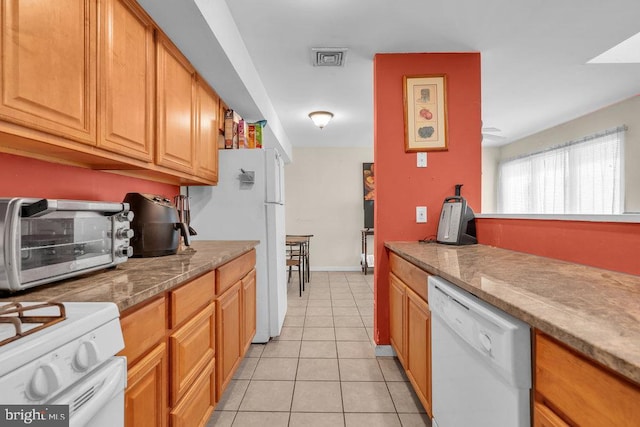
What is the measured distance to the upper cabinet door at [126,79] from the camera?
1.22 meters

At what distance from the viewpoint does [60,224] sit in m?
0.96

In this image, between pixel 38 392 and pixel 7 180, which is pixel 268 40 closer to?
pixel 7 180

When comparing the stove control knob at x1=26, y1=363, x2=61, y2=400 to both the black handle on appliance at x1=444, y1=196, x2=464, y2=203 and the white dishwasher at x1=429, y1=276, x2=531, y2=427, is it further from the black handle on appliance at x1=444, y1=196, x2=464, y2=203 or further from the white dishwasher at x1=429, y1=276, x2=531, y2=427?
the black handle on appliance at x1=444, y1=196, x2=464, y2=203

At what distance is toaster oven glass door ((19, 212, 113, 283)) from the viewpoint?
2.77ft

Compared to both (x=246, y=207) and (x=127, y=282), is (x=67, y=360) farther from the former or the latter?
(x=246, y=207)

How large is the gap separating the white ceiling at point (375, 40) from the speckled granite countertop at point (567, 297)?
5.25 feet

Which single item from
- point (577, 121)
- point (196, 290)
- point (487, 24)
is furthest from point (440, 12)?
point (577, 121)

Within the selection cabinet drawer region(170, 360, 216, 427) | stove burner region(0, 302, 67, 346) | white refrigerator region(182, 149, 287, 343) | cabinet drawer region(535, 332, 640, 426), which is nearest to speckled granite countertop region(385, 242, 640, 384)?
cabinet drawer region(535, 332, 640, 426)

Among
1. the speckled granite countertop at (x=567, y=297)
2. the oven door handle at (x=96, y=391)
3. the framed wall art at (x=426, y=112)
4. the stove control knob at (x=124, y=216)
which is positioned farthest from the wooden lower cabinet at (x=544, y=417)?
the framed wall art at (x=426, y=112)

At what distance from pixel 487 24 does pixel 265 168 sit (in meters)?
1.90

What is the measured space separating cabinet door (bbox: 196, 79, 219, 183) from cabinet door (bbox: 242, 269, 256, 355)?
0.82m

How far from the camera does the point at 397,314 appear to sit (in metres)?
2.04

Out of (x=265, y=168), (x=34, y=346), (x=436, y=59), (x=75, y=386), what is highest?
(x=436, y=59)

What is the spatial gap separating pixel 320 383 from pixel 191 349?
1.01 meters
